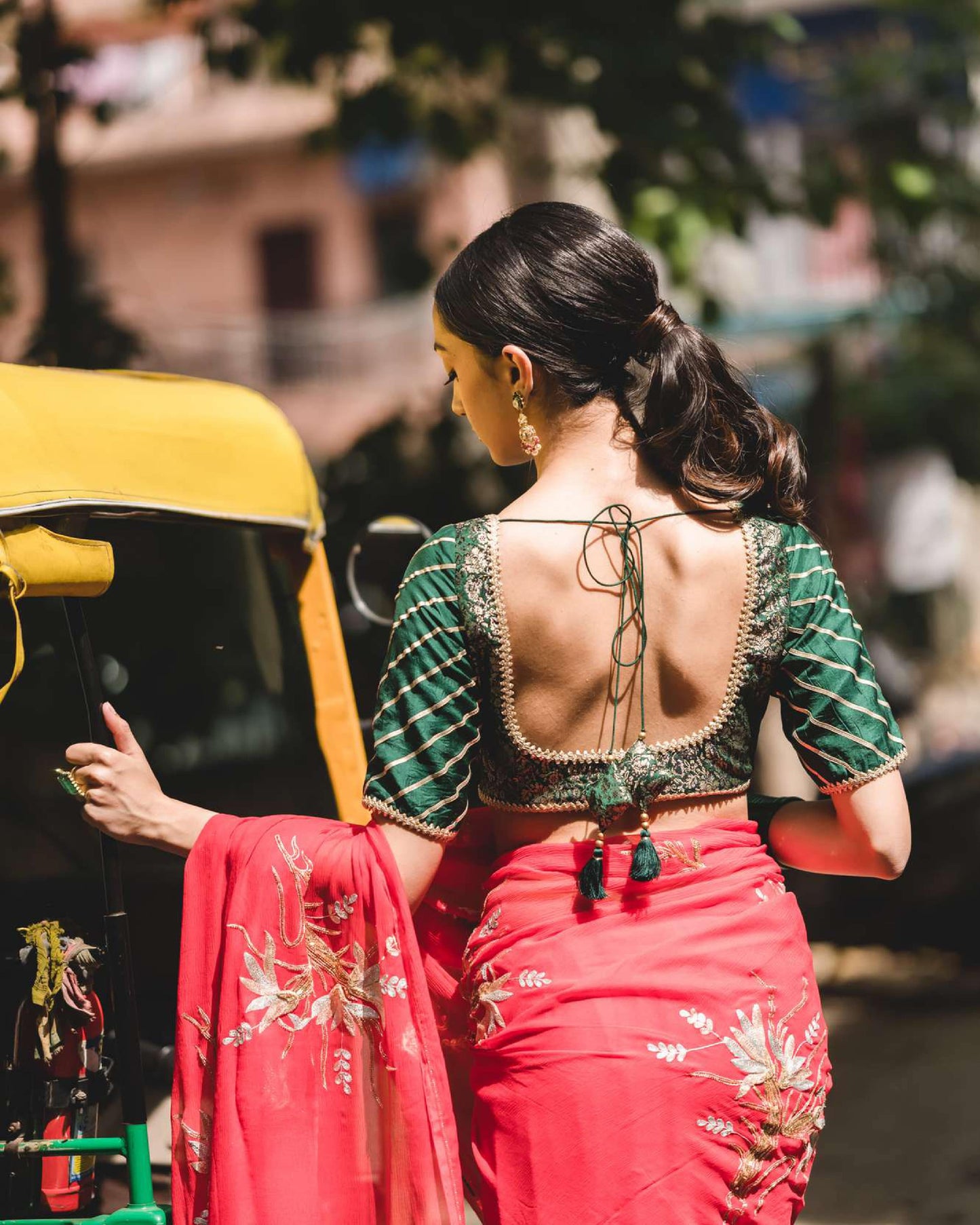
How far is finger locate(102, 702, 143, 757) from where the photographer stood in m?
1.66

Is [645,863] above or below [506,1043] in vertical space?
above

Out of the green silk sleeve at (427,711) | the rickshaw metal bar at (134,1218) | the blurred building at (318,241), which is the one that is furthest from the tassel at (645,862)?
the blurred building at (318,241)

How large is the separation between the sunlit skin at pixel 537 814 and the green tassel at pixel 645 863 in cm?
5

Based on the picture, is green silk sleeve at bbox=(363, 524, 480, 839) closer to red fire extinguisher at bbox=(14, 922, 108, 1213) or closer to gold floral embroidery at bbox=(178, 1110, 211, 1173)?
gold floral embroidery at bbox=(178, 1110, 211, 1173)

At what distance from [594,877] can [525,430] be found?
1.77 ft

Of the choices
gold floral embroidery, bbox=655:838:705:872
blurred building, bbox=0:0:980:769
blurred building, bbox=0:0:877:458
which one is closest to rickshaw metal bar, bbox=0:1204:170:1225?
gold floral embroidery, bbox=655:838:705:872

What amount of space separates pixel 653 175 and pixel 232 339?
1221 cm

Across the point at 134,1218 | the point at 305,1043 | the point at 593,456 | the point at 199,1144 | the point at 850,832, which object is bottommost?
the point at 134,1218

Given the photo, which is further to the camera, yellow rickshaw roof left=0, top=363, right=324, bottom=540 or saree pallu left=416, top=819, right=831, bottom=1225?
yellow rickshaw roof left=0, top=363, right=324, bottom=540

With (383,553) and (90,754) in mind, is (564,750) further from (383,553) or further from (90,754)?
(383,553)

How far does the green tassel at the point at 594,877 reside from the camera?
1.60 m

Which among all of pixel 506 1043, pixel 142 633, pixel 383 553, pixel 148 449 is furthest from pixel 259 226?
pixel 506 1043

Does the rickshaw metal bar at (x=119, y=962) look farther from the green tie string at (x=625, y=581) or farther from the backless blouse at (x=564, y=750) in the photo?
the green tie string at (x=625, y=581)

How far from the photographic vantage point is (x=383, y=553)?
286cm
